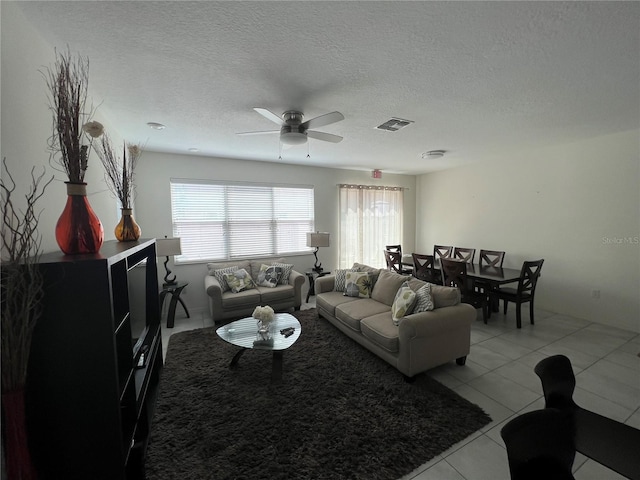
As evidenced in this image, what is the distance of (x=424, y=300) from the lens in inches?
103

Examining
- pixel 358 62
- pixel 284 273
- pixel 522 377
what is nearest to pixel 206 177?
pixel 284 273

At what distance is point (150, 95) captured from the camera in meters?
2.17

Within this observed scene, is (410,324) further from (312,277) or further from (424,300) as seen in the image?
(312,277)

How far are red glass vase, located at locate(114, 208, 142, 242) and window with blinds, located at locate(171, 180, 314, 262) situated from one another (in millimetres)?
2274

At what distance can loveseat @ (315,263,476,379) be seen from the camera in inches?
92.0

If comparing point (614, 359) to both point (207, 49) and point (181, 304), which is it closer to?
point (207, 49)

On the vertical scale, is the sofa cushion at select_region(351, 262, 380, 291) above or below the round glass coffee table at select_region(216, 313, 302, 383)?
above

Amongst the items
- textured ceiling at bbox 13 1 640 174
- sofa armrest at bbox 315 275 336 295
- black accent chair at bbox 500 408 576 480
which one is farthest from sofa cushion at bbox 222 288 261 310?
black accent chair at bbox 500 408 576 480

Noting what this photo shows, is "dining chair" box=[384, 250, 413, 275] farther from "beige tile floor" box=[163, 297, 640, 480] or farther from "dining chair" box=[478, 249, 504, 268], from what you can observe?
"beige tile floor" box=[163, 297, 640, 480]

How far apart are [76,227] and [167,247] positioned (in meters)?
2.52

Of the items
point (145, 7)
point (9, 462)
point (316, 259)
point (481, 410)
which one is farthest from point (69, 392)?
point (316, 259)

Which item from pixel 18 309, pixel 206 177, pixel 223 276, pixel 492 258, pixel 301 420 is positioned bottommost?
pixel 301 420

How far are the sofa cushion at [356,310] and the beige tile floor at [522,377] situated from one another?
847 mm

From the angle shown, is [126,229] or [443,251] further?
[443,251]
